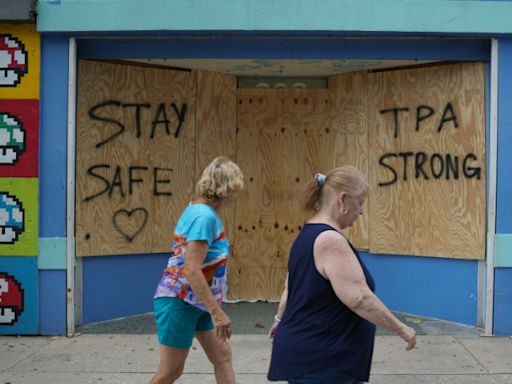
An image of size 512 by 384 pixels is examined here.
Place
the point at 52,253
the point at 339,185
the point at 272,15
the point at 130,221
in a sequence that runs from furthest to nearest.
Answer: the point at 130,221, the point at 52,253, the point at 272,15, the point at 339,185

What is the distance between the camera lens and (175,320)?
3717 millimetres

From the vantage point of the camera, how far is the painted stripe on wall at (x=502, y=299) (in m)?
6.15

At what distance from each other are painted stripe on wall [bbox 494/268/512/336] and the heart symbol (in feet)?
11.1

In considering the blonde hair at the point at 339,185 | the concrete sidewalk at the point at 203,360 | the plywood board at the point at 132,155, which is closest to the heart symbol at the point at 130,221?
the plywood board at the point at 132,155

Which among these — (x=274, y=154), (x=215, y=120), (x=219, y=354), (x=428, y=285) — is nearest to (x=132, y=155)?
(x=215, y=120)

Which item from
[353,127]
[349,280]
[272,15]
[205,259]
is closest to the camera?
[349,280]

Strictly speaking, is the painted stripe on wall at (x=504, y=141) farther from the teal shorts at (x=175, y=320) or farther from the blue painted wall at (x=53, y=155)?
the blue painted wall at (x=53, y=155)

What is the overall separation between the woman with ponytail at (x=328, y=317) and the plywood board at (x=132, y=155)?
380 centimetres

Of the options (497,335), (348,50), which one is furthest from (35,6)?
(497,335)

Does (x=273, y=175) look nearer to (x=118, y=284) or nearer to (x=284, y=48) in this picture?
(x=284, y=48)

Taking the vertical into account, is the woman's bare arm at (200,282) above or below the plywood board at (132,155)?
below

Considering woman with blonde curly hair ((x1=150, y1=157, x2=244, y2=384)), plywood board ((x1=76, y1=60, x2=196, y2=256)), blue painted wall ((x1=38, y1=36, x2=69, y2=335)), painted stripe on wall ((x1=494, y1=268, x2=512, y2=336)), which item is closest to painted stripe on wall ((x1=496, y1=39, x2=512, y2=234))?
painted stripe on wall ((x1=494, y1=268, x2=512, y2=336))

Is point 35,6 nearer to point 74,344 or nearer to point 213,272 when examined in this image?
point 74,344

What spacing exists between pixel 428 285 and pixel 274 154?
82.7 inches
